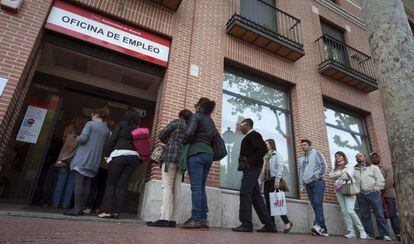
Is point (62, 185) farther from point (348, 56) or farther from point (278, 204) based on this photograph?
point (348, 56)

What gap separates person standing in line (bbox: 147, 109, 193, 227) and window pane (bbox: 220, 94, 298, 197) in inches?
75.9

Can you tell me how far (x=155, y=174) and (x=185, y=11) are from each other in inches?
152

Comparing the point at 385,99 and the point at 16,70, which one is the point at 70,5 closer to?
the point at 16,70

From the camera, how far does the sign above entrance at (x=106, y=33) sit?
4937 millimetres

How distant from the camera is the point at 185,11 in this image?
20.5 ft

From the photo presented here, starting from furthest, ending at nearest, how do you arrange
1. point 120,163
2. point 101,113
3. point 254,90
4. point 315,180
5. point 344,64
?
point 344,64, point 254,90, point 315,180, point 101,113, point 120,163

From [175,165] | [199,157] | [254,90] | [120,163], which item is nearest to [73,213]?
[120,163]

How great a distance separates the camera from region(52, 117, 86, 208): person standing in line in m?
4.73

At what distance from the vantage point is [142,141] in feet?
13.3

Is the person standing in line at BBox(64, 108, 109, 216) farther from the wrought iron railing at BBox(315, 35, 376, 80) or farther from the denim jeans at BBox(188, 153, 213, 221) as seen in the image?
the wrought iron railing at BBox(315, 35, 376, 80)

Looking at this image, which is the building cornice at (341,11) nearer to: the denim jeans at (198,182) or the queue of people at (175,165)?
the queue of people at (175,165)

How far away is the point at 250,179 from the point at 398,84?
7.46 ft

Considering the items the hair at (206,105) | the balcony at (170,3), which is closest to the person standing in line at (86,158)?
the hair at (206,105)

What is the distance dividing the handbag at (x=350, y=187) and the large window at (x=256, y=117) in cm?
113
